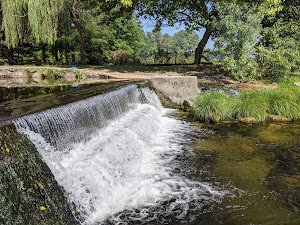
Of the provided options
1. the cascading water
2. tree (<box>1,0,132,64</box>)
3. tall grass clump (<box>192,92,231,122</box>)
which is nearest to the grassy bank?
tall grass clump (<box>192,92,231,122</box>)

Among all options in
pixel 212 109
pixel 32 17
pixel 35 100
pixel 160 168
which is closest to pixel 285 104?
pixel 212 109

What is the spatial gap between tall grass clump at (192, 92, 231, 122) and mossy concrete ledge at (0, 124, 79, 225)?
5229 millimetres

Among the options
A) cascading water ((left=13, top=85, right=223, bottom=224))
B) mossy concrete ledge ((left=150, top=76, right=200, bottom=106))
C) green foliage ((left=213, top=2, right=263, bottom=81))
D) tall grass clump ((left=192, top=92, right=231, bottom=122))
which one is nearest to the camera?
cascading water ((left=13, top=85, right=223, bottom=224))

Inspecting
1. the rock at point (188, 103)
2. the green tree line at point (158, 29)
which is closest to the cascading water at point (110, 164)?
the rock at point (188, 103)

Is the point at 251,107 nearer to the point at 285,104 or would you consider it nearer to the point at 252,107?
the point at 252,107

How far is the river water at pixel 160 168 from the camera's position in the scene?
3158 mm

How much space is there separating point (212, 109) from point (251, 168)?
10.7ft

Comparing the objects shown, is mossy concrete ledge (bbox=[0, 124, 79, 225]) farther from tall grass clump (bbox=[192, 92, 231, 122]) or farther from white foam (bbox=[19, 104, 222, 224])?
tall grass clump (bbox=[192, 92, 231, 122])

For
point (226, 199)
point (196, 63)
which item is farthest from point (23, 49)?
point (226, 199)

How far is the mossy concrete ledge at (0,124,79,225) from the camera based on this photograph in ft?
7.20

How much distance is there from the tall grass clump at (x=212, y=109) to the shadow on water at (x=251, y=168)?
0.41m

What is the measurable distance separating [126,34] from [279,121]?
20030 mm

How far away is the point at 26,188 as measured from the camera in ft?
7.95

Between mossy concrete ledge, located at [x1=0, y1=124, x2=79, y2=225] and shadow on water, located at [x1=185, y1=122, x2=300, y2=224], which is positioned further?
shadow on water, located at [x1=185, y1=122, x2=300, y2=224]
